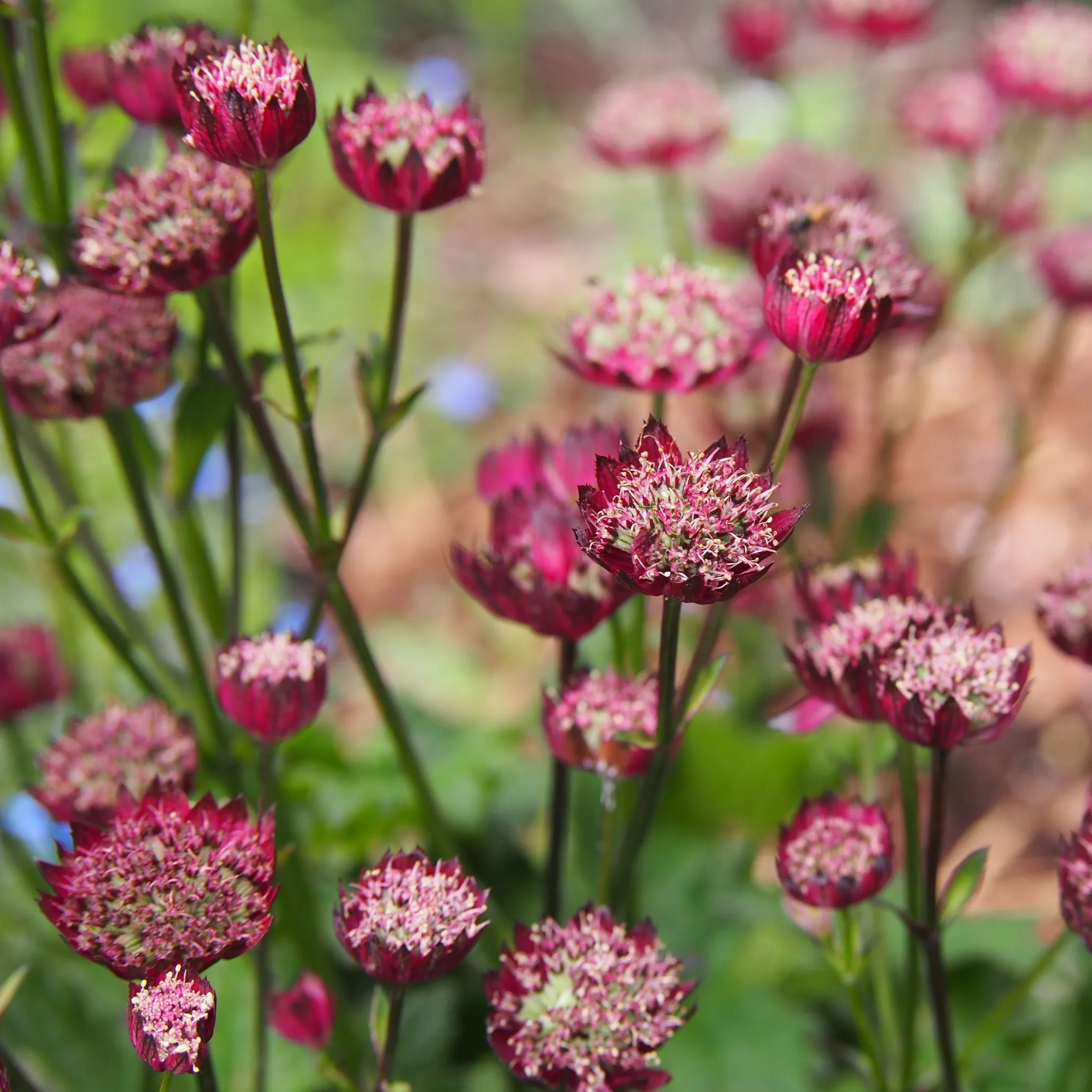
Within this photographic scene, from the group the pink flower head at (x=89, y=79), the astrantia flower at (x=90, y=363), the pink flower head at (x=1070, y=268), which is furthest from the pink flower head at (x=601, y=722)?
the pink flower head at (x=1070, y=268)

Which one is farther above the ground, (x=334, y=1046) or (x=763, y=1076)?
(x=334, y=1046)

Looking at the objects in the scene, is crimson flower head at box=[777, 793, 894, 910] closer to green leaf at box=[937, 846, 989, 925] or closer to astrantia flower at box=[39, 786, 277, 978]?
green leaf at box=[937, 846, 989, 925]

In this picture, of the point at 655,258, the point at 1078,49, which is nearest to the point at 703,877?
the point at 1078,49

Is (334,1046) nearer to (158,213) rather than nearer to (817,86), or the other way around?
(158,213)

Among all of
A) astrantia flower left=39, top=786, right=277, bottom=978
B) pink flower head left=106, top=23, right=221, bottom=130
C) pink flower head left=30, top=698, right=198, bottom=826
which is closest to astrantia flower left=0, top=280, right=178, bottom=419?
pink flower head left=106, top=23, right=221, bottom=130

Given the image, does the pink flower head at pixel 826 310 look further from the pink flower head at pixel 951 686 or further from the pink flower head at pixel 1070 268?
the pink flower head at pixel 1070 268

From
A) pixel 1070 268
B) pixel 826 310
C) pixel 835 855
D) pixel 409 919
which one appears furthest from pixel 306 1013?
pixel 1070 268
